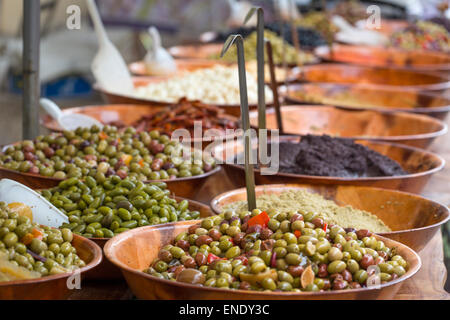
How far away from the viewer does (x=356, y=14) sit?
454 cm

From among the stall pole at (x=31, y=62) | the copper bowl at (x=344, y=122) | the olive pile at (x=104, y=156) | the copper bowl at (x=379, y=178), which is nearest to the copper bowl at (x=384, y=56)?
the copper bowl at (x=344, y=122)

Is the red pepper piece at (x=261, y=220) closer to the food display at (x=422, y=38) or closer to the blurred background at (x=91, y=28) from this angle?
the blurred background at (x=91, y=28)

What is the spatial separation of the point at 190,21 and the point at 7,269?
231 inches

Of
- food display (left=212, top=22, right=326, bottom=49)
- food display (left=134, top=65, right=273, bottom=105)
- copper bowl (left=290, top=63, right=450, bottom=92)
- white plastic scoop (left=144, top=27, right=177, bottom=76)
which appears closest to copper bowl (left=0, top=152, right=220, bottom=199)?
food display (left=134, top=65, right=273, bottom=105)

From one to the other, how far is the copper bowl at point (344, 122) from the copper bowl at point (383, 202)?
74 centimetres

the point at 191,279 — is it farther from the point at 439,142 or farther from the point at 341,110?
the point at 439,142

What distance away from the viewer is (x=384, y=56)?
4035mm

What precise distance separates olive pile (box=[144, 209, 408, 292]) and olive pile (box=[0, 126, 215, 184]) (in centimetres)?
40

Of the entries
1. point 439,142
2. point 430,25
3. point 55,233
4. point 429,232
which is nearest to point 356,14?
point 430,25

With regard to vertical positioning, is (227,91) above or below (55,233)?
above
